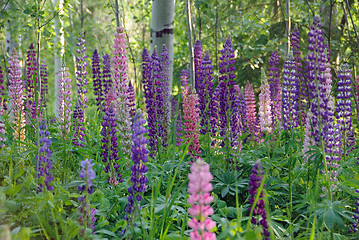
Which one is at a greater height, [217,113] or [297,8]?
[297,8]

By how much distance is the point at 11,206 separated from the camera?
2109 millimetres

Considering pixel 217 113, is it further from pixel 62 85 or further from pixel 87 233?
pixel 87 233

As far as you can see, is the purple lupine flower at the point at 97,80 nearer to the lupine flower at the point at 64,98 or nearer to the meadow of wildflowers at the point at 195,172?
the meadow of wildflowers at the point at 195,172

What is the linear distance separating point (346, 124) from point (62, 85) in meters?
3.20

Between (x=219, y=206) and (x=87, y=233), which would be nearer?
(x=87, y=233)

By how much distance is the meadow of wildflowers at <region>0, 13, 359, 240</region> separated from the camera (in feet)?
6.58

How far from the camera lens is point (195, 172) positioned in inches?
53.1

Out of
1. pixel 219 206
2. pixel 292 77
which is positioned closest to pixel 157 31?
pixel 292 77

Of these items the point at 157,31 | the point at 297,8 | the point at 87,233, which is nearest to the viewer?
the point at 87,233

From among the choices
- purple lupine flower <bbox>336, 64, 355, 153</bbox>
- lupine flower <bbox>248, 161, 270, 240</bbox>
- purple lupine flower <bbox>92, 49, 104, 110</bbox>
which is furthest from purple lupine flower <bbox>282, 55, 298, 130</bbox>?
purple lupine flower <bbox>92, 49, 104, 110</bbox>

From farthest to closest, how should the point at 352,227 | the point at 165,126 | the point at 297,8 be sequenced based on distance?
the point at 297,8 → the point at 165,126 → the point at 352,227

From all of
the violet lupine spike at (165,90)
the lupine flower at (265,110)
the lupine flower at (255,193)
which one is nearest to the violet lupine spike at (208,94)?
the violet lupine spike at (165,90)


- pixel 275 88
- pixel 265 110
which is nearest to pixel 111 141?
pixel 265 110

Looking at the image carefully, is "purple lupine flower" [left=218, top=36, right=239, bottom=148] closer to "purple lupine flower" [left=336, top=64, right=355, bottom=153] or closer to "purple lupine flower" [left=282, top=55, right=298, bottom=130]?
"purple lupine flower" [left=282, top=55, right=298, bottom=130]
